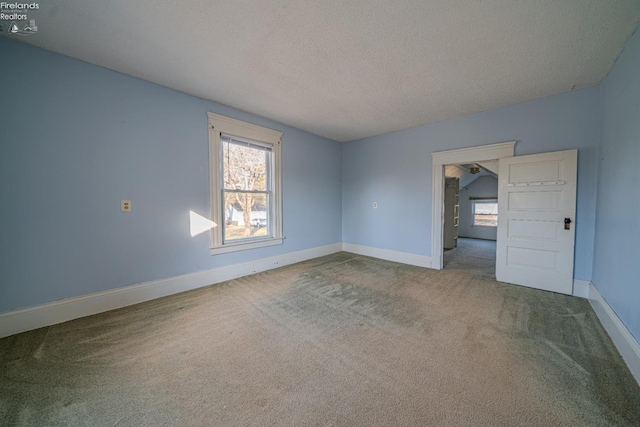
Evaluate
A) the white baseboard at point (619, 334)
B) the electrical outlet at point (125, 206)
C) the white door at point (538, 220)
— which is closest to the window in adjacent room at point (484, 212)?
the white door at point (538, 220)

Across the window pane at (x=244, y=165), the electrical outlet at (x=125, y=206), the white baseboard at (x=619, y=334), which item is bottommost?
the white baseboard at (x=619, y=334)

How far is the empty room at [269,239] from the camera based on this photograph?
4.82 ft

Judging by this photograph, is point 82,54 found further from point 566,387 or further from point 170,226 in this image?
point 566,387

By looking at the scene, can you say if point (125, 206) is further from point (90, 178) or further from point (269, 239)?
point (269, 239)

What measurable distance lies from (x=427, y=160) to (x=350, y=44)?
2.75 m

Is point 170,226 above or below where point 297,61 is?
below

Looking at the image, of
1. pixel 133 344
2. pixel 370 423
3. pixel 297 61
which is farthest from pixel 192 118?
pixel 370 423

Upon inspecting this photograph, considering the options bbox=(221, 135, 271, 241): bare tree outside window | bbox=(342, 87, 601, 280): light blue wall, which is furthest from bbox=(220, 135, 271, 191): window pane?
bbox=(342, 87, 601, 280): light blue wall

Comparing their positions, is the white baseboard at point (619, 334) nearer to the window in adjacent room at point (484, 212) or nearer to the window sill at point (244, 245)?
the window sill at point (244, 245)

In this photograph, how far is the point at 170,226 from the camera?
9.55 ft

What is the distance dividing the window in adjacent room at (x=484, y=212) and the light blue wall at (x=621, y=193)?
570 centimetres

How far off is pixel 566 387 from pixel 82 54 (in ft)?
16.0

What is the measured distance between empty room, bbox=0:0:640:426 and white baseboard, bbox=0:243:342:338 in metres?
0.02

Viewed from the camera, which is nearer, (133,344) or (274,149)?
(133,344)
